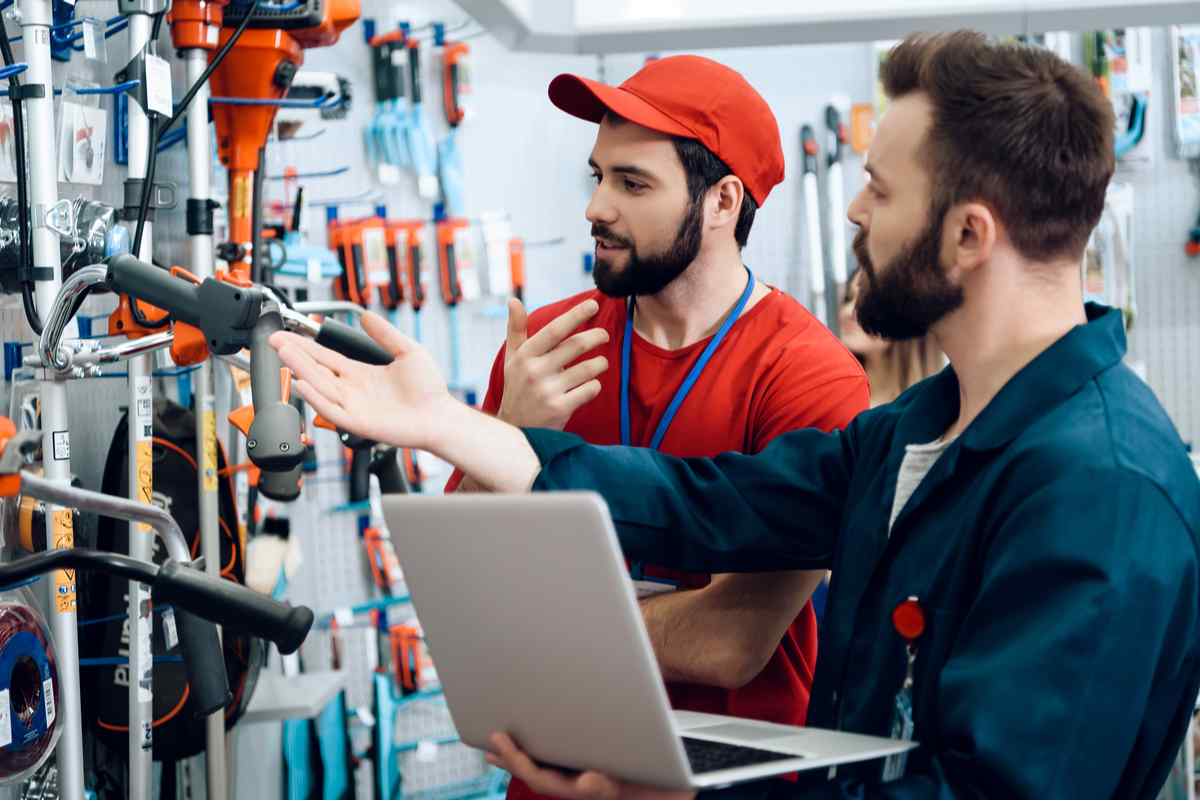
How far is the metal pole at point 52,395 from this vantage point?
2117mm

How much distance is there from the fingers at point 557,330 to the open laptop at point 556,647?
1.69ft

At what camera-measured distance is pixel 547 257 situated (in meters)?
5.61

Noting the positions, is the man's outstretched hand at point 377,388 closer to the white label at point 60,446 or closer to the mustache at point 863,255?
the mustache at point 863,255

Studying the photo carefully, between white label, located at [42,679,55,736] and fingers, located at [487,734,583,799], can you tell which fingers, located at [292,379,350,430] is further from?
white label, located at [42,679,55,736]

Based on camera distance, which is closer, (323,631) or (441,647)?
(441,647)

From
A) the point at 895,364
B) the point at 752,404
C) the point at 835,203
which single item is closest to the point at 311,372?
the point at 752,404

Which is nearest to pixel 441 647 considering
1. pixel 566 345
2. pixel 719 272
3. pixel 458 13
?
pixel 566 345

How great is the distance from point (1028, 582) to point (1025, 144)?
0.50 m

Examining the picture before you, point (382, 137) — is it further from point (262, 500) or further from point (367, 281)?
point (262, 500)

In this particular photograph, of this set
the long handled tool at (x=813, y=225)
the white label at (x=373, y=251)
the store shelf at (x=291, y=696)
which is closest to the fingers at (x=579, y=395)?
the store shelf at (x=291, y=696)

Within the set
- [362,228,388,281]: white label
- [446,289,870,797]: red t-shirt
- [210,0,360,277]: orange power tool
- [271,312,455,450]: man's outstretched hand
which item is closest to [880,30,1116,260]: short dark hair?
[446,289,870,797]: red t-shirt

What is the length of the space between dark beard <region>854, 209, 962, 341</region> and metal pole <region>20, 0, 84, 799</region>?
1.25 meters

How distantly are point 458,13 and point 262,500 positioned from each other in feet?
7.30

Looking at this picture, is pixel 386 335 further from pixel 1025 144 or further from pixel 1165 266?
pixel 1165 266
